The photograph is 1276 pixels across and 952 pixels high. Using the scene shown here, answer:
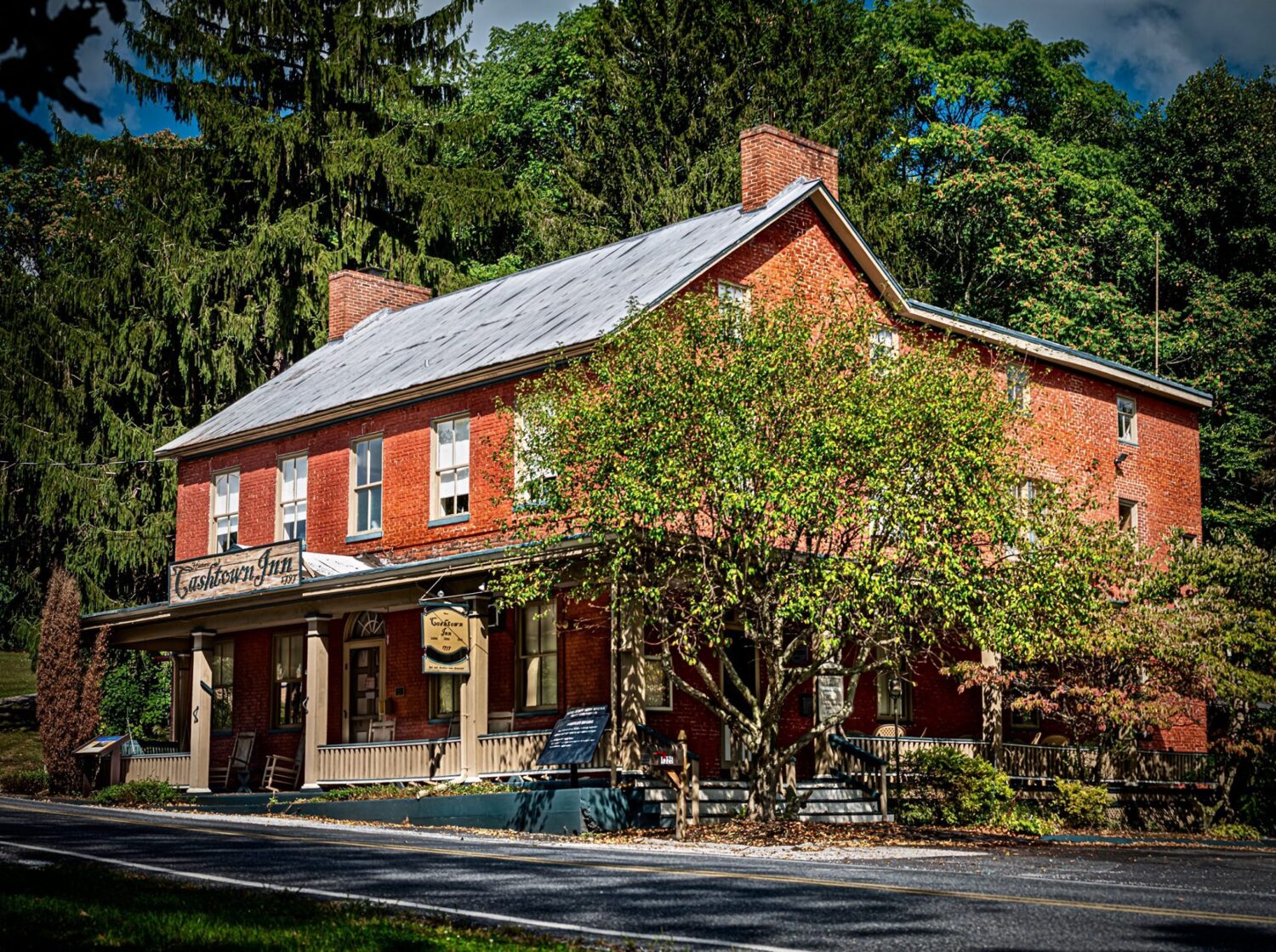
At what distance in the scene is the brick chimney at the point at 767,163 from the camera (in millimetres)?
28719

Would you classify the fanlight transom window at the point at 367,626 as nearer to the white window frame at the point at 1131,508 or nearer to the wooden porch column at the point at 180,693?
the wooden porch column at the point at 180,693

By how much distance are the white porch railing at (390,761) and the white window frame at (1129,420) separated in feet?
64.0

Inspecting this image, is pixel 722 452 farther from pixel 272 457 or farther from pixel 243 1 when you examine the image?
pixel 243 1

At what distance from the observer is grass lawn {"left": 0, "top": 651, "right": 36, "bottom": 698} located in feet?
171

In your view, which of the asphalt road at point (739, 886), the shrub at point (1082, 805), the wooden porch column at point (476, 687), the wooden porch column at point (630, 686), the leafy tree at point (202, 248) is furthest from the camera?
the leafy tree at point (202, 248)

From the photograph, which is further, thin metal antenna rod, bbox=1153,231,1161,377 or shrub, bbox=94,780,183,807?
thin metal antenna rod, bbox=1153,231,1161,377

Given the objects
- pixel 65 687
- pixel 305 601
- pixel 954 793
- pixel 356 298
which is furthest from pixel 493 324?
pixel 954 793

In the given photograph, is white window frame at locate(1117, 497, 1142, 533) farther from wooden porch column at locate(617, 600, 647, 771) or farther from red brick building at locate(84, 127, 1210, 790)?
wooden porch column at locate(617, 600, 647, 771)

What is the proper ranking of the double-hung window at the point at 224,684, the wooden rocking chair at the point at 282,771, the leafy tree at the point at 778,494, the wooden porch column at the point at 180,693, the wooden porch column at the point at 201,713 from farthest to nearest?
the wooden porch column at the point at 180,693
the double-hung window at the point at 224,684
the wooden rocking chair at the point at 282,771
the wooden porch column at the point at 201,713
the leafy tree at the point at 778,494

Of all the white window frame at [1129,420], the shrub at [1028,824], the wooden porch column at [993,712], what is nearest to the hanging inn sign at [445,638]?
the shrub at [1028,824]

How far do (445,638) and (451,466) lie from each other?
18.8 ft

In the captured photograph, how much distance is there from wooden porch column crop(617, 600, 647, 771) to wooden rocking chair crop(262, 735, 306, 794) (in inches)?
362

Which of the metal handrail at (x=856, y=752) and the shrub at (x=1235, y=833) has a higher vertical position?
the metal handrail at (x=856, y=752)

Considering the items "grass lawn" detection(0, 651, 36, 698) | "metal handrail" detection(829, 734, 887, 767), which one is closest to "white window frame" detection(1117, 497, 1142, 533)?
"metal handrail" detection(829, 734, 887, 767)
